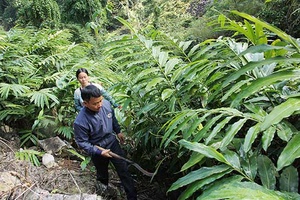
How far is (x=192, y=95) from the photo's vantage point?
1776 mm

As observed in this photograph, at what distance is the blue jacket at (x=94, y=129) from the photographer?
2.23 meters

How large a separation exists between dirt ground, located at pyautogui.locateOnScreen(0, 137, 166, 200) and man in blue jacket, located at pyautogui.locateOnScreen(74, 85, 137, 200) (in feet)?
0.62

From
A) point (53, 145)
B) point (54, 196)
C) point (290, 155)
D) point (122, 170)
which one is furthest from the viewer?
point (53, 145)

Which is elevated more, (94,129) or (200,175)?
(200,175)

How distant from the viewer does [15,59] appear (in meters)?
4.27

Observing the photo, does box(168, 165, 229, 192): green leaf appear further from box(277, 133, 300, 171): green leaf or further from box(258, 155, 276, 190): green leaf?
box(277, 133, 300, 171): green leaf

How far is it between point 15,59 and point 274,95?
3.93 m

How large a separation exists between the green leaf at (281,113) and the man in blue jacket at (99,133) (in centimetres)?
151

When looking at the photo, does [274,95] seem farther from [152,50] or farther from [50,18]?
[50,18]

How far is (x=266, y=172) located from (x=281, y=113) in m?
0.38

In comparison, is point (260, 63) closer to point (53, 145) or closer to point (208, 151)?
point (208, 151)

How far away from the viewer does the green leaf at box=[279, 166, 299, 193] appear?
101 cm

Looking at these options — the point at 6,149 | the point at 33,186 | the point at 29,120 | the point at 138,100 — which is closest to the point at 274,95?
the point at 138,100

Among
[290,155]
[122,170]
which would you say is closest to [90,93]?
[122,170]
